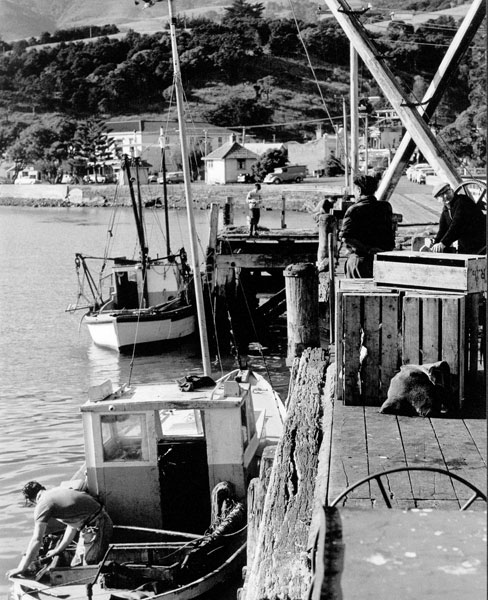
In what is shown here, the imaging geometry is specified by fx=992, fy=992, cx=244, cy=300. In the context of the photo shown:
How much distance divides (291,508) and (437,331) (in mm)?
1735

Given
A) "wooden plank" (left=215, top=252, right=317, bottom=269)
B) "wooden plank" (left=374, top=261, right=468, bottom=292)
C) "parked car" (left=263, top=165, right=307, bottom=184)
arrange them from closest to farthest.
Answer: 1. "wooden plank" (left=374, top=261, right=468, bottom=292)
2. "wooden plank" (left=215, top=252, right=317, bottom=269)
3. "parked car" (left=263, top=165, right=307, bottom=184)

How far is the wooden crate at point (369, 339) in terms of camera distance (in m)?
7.21

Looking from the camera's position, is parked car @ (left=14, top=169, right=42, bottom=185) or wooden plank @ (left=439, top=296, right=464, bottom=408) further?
parked car @ (left=14, top=169, right=42, bottom=185)

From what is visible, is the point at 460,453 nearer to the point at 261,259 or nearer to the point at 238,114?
the point at 261,259

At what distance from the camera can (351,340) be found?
725 cm

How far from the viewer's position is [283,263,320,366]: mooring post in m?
12.8

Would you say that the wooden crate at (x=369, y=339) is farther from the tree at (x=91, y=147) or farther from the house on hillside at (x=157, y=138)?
the tree at (x=91, y=147)

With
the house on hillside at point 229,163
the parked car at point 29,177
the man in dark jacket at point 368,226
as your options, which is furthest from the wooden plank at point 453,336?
the parked car at point 29,177

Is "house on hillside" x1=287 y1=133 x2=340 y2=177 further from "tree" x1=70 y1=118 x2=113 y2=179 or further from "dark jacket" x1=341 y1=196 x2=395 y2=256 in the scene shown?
"dark jacket" x1=341 y1=196 x2=395 y2=256

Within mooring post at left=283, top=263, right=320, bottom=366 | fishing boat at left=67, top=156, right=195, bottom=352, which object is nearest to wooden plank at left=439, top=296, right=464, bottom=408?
mooring post at left=283, top=263, right=320, bottom=366

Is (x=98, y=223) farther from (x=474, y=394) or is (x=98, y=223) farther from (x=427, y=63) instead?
(x=427, y=63)

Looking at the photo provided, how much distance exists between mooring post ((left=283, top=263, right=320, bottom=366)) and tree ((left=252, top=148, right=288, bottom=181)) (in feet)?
305

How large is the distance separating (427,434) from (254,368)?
18649 millimetres

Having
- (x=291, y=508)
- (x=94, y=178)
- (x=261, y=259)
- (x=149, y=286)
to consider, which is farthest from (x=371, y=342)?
(x=94, y=178)
